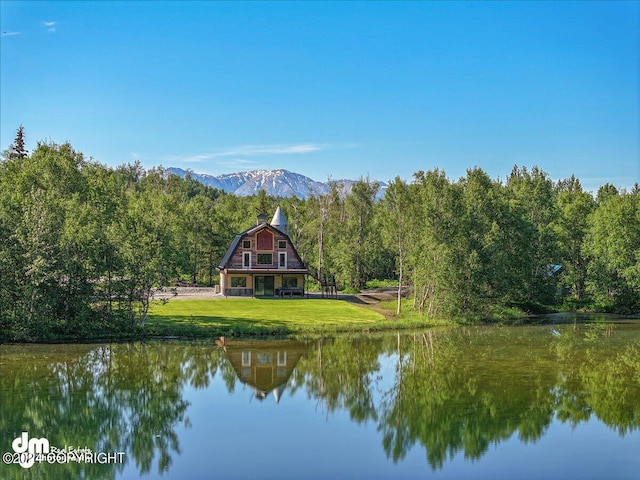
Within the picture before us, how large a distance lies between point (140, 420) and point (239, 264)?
3934 cm

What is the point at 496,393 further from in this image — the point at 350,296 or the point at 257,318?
the point at 350,296

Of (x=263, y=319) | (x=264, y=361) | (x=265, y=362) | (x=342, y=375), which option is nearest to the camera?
(x=342, y=375)

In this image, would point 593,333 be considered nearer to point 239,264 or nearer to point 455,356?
point 455,356

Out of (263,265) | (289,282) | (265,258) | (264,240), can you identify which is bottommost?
(289,282)

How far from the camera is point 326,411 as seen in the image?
77.9 ft

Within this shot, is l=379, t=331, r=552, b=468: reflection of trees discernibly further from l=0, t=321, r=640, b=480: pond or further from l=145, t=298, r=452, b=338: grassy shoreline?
l=145, t=298, r=452, b=338: grassy shoreline

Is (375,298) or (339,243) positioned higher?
(339,243)

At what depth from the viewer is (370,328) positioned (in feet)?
147

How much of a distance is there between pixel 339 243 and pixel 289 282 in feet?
51.4

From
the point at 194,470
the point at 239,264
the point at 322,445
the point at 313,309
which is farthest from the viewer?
the point at 239,264

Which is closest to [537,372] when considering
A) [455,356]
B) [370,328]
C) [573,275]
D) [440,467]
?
[455,356]

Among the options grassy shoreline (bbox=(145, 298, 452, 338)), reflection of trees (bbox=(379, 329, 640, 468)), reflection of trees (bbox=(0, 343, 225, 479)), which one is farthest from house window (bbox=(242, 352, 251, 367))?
reflection of trees (bbox=(379, 329, 640, 468))

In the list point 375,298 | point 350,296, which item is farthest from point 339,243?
point 375,298

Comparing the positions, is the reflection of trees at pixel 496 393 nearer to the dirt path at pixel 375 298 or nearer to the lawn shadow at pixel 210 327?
the lawn shadow at pixel 210 327
